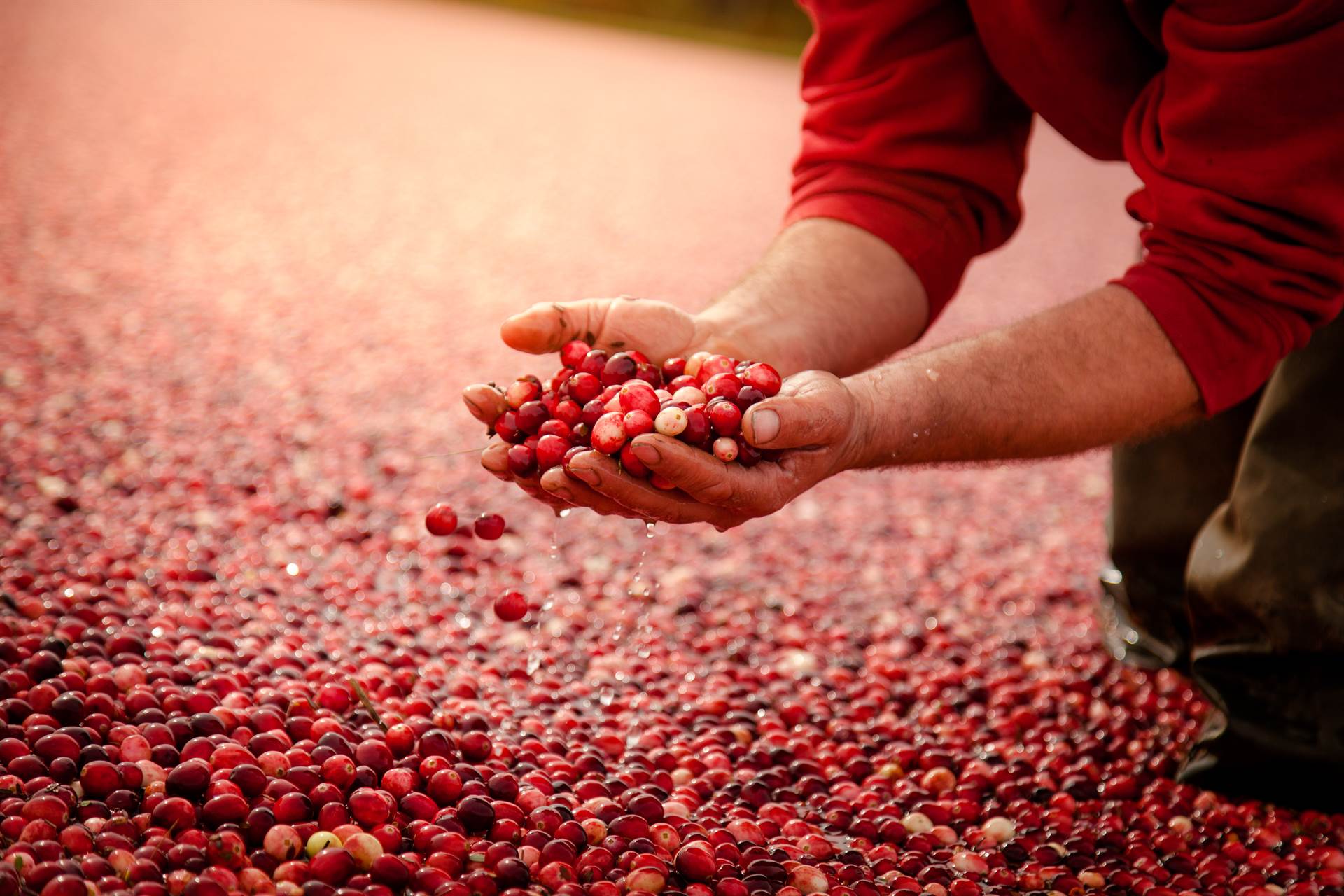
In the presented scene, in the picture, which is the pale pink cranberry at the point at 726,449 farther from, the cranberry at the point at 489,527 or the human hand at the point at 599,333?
the cranberry at the point at 489,527

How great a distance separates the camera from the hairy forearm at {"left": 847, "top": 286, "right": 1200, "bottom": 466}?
8.03 feet

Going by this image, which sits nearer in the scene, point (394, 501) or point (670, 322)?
point (670, 322)

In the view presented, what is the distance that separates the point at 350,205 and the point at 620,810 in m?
7.06

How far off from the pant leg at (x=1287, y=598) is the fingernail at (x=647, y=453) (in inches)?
65.0

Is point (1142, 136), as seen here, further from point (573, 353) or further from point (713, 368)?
point (573, 353)

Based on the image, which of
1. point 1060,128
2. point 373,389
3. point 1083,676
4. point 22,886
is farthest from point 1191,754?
point 373,389

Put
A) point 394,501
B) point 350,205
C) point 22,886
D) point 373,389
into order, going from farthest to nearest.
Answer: point 350,205, point 373,389, point 394,501, point 22,886

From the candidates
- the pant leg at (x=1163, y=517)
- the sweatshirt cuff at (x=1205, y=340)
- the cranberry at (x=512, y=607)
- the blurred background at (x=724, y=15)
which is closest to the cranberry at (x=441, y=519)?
the cranberry at (x=512, y=607)

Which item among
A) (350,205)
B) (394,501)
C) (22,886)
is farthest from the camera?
(350,205)

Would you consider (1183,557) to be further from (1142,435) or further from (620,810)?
(620,810)

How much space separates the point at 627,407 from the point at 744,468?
27cm

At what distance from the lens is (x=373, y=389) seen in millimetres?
5148

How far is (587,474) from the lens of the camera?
2115 millimetres

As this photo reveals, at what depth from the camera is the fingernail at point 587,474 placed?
2.11 meters
